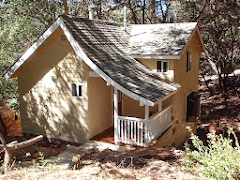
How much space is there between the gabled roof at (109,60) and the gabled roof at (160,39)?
2.40 feet

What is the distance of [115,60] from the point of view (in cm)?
1119

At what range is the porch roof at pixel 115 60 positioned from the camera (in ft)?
31.9

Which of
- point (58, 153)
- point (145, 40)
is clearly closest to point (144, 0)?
point (145, 40)

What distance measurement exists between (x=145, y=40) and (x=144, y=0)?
9540 millimetres

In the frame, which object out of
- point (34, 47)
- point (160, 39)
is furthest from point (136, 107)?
point (34, 47)

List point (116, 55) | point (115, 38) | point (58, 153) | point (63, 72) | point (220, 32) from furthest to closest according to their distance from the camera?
point (220, 32)
point (115, 38)
point (116, 55)
point (63, 72)
point (58, 153)

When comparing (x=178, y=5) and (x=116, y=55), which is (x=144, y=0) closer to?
(x=178, y=5)

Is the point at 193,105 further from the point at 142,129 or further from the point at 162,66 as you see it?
the point at 142,129

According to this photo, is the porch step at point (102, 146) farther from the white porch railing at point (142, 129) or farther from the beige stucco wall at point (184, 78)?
the beige stucco wall at point (184, 78)

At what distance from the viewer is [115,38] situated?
13164 millimetres

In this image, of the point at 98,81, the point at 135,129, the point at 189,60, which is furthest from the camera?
the point at 189,60

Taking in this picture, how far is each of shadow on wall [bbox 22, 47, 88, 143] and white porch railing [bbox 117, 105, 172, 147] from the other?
158 cm

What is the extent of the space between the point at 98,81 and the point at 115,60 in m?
1.19

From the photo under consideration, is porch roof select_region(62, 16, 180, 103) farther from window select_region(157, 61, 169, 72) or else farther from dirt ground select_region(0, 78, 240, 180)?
dirt ground select_region(0, 78, 240, 180)
